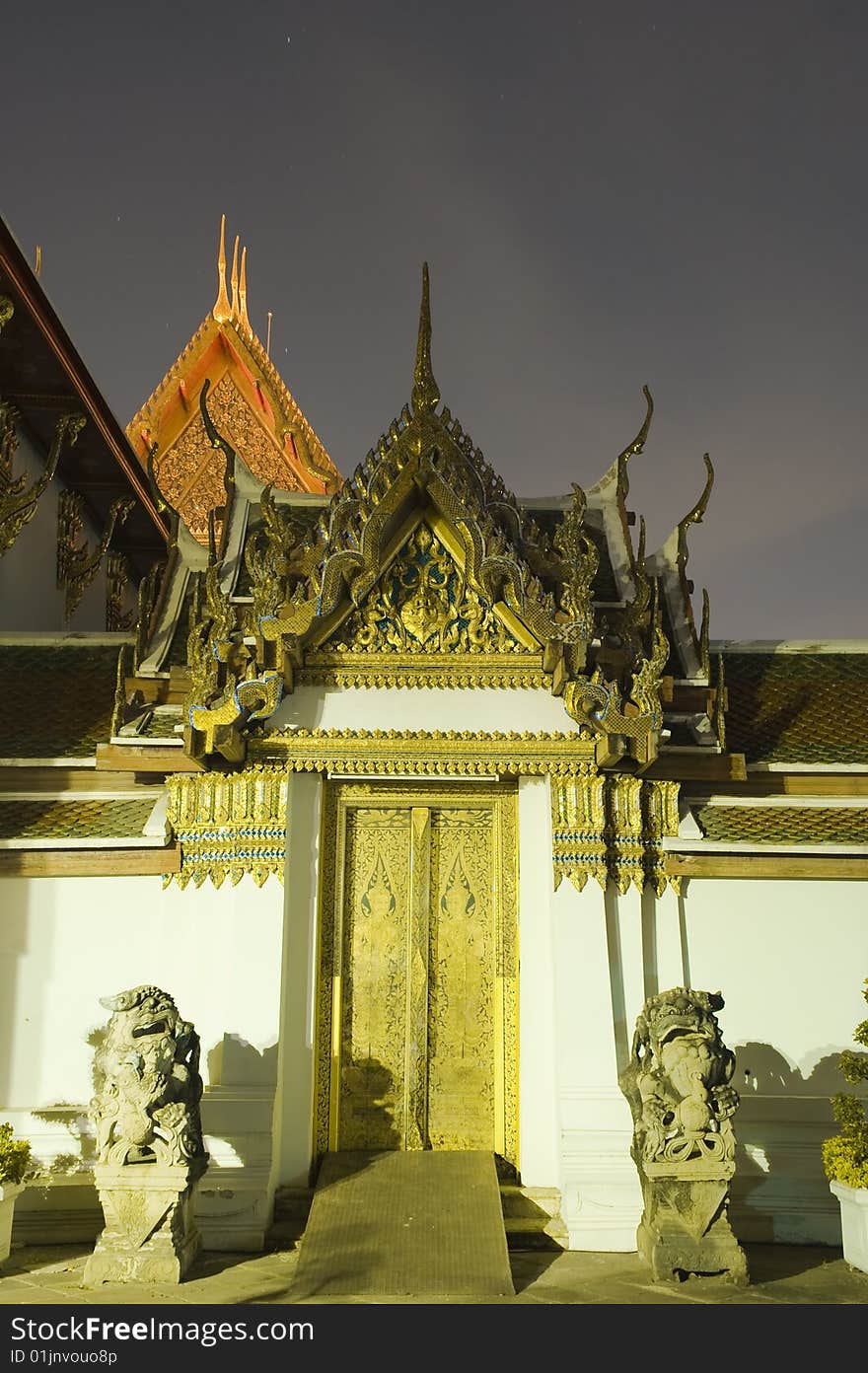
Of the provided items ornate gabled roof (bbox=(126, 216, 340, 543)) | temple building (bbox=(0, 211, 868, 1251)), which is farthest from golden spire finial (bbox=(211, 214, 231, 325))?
temple building (bbox=(0, 211, 868, 1251))

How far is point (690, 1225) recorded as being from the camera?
6.58m

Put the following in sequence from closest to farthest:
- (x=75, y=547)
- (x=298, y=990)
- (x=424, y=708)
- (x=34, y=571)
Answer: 1. (x=298, y=990)
2. (x=424, y=708)
3. (x=34, y=571)
4. (x=75, y=547)

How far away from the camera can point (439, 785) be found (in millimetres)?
8188

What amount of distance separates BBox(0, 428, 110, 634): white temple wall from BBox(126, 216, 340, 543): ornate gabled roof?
2.28 meters

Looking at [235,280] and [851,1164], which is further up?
[235,280]

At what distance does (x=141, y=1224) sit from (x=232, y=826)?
7.78ft

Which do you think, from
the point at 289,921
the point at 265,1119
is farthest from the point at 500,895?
the point at 265,1119

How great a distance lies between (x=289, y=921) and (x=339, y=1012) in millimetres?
660

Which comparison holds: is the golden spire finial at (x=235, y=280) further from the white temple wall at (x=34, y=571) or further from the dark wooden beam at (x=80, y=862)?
the dark wooden beam at (x=80, y=862)

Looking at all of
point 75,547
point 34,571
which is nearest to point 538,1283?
point 34,571

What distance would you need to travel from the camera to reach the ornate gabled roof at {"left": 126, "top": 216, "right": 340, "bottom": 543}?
15.2 meters

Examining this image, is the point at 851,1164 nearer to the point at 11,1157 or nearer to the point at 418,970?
the point at 418,970
